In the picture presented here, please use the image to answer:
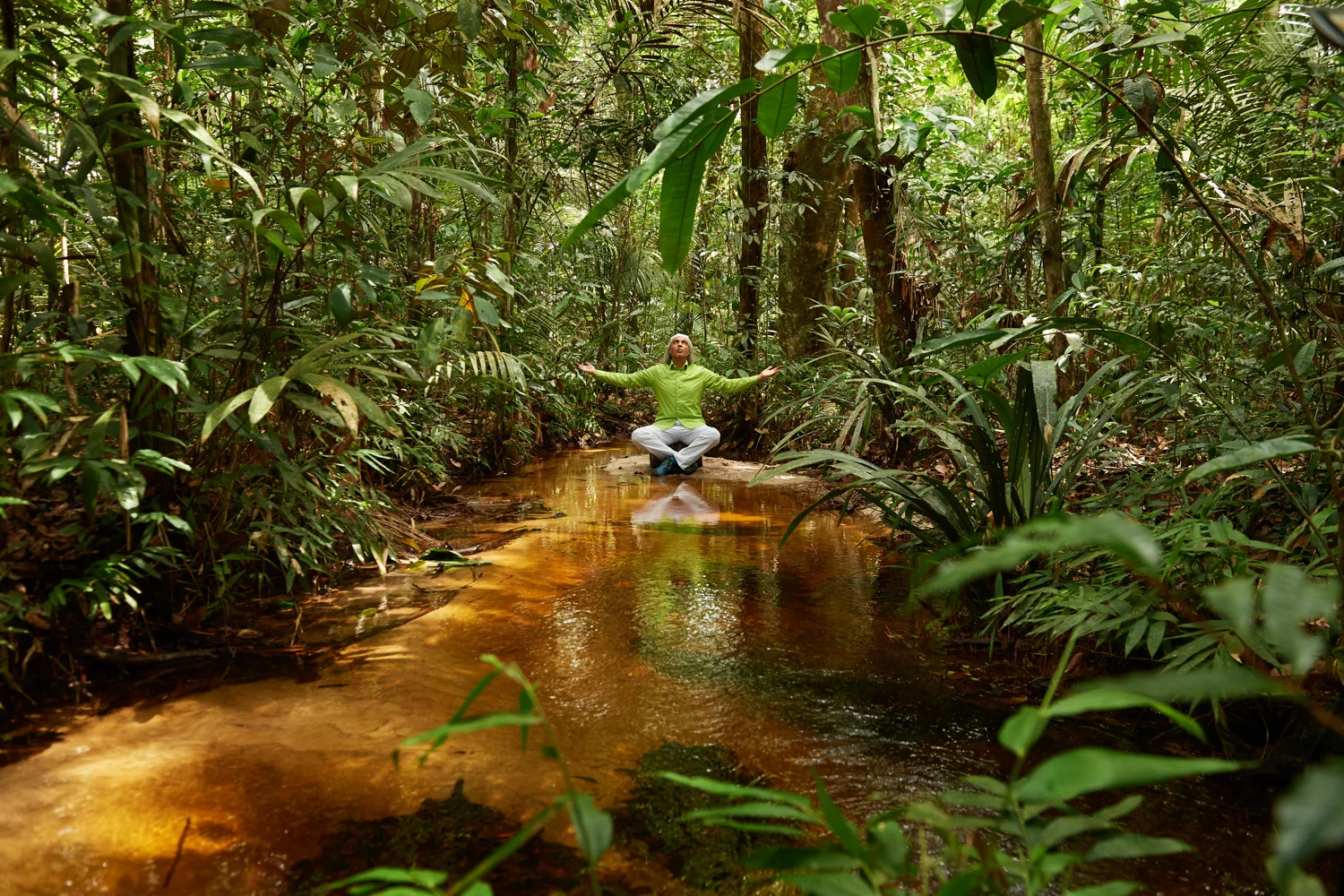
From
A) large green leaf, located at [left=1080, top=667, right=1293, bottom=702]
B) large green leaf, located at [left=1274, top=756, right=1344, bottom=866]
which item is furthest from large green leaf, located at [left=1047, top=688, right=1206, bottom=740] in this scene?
large green leaf, located at [left=1274, top=756, right=1344, bottom=866]

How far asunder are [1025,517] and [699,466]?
14.5ft

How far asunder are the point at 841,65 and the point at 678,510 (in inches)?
147

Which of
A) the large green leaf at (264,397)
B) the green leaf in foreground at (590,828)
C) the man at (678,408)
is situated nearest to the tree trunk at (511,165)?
the man at (678,408)

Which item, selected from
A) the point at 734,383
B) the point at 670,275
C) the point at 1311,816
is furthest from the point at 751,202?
the point at 1311,816

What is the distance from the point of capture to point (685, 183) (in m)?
1.15

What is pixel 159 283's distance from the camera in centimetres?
256

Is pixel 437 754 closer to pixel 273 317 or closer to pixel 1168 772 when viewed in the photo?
pixel 273 317

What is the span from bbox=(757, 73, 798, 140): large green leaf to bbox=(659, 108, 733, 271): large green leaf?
0.13m

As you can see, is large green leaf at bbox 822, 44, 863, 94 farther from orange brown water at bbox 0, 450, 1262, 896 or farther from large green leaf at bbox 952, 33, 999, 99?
orange brown water at bbox 0, 450, 1262, 896

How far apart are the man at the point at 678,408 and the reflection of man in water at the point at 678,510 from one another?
116cm

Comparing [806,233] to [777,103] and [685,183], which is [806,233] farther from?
[685,183]

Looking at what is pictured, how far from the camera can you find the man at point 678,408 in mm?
6680

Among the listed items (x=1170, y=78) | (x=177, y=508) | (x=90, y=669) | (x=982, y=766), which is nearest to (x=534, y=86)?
(x=1170, y=78)

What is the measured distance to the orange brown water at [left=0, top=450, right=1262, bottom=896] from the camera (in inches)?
54.4
